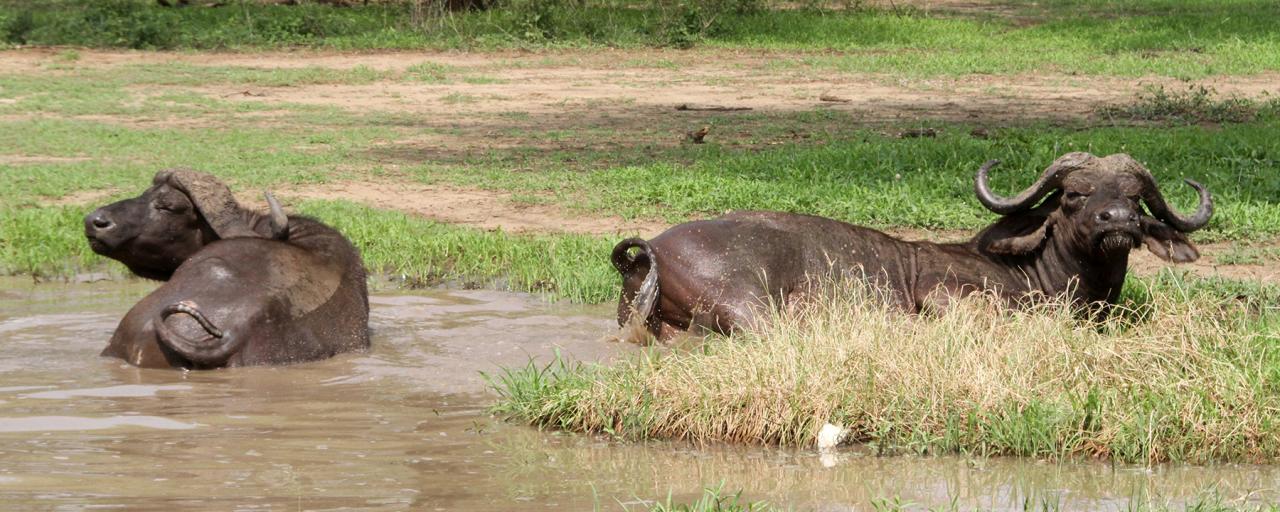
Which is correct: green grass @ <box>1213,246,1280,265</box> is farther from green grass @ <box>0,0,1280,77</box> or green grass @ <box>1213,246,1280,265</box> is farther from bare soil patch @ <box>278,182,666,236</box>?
green grass @ <box>0,0,1280,77</box>

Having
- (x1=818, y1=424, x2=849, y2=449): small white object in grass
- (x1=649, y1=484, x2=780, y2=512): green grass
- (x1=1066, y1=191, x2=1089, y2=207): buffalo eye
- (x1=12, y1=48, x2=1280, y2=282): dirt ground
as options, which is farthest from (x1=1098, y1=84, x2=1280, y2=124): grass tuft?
(x1=649, y1=484, x2=780, y2=512): green grass

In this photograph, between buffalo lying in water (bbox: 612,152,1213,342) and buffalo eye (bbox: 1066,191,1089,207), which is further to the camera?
buffalo eye (bbox: 1066,191,1089,207)

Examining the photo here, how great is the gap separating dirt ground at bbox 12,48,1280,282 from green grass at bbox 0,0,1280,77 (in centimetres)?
65

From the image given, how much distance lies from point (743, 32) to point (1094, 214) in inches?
609

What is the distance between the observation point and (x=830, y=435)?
6078mm

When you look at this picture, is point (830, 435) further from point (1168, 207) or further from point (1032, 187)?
point (1168, 207)

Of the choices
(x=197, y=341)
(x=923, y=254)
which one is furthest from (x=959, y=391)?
(x=197, y=341)

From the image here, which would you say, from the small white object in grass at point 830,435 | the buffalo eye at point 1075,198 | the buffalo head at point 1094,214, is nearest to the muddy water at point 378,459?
the small white object in grass at point 830,435

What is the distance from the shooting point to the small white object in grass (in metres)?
6.07

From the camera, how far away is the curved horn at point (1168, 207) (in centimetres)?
817

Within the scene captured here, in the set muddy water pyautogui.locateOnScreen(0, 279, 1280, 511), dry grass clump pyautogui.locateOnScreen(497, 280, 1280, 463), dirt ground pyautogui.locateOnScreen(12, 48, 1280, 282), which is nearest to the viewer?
muddy water pyautogui.locateOnScreen(0, 279, 1280, 511)

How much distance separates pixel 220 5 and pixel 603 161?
41.8 feet

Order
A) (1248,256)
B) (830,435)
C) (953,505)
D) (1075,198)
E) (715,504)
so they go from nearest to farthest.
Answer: (953,505) → (715,504) → (830,435) → (1075,198) → (1248,256)

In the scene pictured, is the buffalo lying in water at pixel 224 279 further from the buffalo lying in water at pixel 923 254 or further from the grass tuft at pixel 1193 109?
the grass tuft at pixel 1193 109
